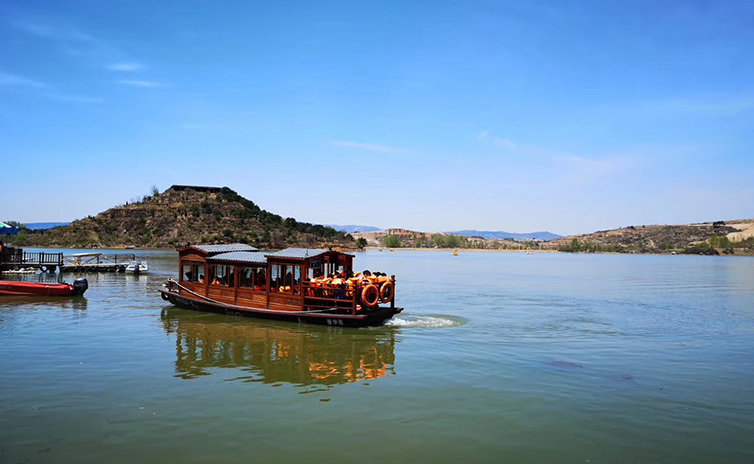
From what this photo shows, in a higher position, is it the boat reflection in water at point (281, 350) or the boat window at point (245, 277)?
the boat window at point (245, 277)

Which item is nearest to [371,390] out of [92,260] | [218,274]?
[218,274]

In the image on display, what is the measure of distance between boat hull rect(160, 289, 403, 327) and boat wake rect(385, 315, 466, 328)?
0.56 meters

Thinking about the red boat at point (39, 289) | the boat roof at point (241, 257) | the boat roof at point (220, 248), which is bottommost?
the red boat at point (39, 289)

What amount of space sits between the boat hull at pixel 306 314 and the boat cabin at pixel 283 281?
37cm

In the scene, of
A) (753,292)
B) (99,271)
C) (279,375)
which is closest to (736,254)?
(753,292)

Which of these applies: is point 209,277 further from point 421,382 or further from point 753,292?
point 753,292

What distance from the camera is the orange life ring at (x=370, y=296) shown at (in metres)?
25.6

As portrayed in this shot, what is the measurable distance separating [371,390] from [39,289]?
99.3 ft

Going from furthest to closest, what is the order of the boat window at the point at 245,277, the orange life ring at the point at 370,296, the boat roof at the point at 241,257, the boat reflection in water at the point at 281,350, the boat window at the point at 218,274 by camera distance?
the boat window at the point at 218,274
the boat window at the point at 245,277
the boat roof at the point at 241,257
the orange life ring at the point at 370,296
the boat reflection in water at the point at 281,350

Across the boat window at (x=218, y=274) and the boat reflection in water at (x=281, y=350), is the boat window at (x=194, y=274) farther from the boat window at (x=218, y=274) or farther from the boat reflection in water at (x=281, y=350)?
the boat reflection in water at (x=281, y=350)

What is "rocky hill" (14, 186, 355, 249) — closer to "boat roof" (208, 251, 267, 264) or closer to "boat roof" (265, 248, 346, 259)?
"boat roof" (208, 251, 267, 264)

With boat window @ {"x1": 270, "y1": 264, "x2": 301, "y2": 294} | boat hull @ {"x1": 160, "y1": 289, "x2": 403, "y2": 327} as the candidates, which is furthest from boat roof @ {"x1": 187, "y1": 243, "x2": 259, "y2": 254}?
boat window @ {"x1": 270, "y1": 264, "x2": 301, "y2": 294}

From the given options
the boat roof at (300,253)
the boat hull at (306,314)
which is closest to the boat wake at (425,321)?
the boat hull at (306,314)

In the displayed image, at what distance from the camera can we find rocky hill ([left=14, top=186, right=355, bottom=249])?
138 metres
